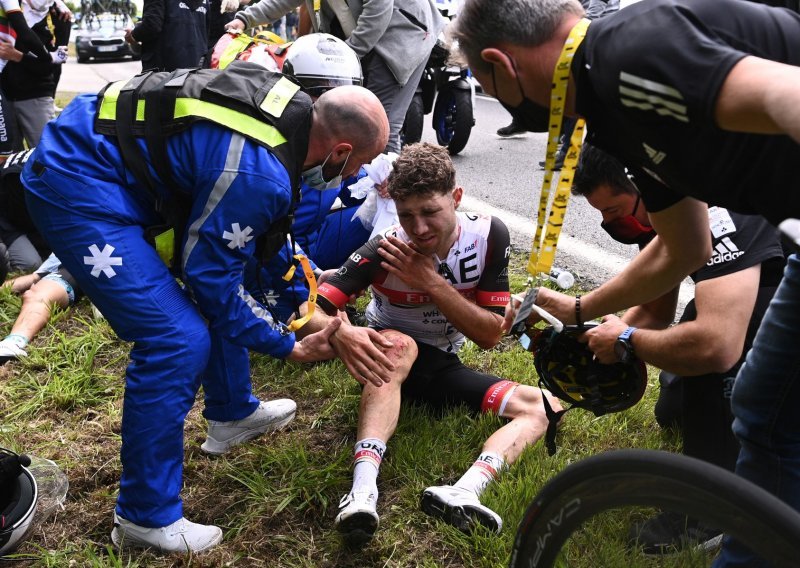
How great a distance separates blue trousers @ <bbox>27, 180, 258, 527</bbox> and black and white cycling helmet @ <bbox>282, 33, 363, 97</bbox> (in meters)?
1.63

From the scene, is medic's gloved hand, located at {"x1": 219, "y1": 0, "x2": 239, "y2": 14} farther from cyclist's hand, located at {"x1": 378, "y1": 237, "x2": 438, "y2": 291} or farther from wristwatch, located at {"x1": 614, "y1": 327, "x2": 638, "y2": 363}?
wristwatch, located at {"x1": 614, "y1": 327, "x2": 638, "y2": 363}

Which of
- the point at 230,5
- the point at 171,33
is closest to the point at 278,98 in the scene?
the point at 171,33

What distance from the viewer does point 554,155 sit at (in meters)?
1.73

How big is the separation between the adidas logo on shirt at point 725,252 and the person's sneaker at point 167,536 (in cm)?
173

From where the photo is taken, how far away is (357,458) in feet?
8.65

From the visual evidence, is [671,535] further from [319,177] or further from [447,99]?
[447,99]

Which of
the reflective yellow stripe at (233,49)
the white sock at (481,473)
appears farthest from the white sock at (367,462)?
the reflective yellow stripe at (233,49)

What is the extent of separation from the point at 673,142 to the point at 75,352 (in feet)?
10.1

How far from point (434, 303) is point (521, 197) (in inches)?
136

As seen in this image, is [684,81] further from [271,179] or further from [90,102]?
[90,102]

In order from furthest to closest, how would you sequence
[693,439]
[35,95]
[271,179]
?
[35,95], [693,439], [271,179]

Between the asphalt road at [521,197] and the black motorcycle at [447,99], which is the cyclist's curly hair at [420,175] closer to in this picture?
the asphalt road at [521,197]

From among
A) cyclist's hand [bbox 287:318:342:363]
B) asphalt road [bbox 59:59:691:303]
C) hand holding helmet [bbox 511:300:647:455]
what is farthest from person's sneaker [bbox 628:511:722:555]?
asphalt road [bbox 59:59:691:303]

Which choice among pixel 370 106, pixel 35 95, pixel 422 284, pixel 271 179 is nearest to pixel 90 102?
pixel 271 179
